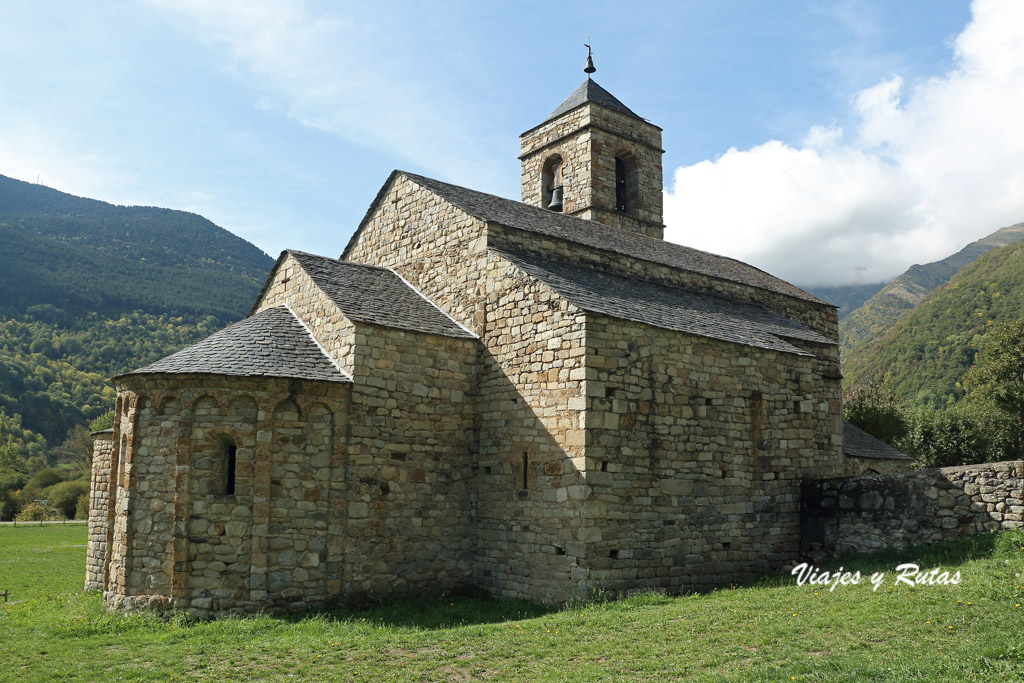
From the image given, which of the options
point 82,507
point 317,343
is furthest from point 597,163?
point 82,507

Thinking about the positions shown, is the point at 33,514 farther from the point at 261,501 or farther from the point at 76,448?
the point at 261,501

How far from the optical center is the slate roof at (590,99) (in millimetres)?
21438

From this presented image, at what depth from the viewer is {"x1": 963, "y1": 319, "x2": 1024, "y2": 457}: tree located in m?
30.7

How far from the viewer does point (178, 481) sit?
10.2 m

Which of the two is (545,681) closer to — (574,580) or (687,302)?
(574,580)

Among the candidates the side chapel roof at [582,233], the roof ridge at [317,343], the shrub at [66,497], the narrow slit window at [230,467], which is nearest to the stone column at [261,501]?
the narrow slit window at [230,467]

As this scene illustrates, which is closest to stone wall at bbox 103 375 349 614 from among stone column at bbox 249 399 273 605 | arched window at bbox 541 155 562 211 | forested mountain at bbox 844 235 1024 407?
stone column at bbox 249 399 273 605

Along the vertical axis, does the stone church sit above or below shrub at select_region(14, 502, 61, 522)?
above

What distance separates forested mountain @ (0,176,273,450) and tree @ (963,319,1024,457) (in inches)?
2156

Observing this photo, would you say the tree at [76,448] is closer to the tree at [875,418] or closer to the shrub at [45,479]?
the shrub at [45,479]

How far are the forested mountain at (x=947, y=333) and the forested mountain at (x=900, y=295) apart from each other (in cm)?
3160

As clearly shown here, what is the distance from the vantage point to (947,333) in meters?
57.0

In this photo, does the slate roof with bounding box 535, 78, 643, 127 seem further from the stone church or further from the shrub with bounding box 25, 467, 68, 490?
the shrub with bounding box 25, 467, 68, 490

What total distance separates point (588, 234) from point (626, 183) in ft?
22.9
